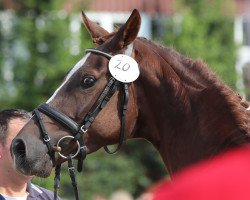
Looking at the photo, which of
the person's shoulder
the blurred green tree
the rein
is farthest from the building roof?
the rein

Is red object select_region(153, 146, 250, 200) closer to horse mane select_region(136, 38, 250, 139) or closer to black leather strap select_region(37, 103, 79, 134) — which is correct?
horse mane select_region(136, 38, 250, 139)

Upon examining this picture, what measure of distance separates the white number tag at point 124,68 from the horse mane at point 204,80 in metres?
0.19

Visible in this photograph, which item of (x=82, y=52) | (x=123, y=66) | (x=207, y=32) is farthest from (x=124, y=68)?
(x=207, y=32)

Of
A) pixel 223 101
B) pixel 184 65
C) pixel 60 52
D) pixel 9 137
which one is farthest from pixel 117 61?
pixel 60 52

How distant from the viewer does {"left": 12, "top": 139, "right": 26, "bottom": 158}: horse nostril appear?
4.26 meters

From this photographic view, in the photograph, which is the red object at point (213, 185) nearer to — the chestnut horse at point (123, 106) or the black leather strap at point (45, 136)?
the chestnut horse at point (123, 106)

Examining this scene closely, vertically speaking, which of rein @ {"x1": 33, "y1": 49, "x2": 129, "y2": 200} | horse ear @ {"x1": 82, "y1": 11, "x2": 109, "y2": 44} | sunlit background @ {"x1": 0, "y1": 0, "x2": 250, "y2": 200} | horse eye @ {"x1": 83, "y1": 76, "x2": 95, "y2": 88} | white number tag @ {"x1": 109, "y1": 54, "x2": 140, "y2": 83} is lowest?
sunlit background @ {"x1": 0, "y1": 0, "x2": 250, "y2": 200}

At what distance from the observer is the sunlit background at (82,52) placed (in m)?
17.7

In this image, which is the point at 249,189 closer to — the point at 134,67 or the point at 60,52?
the point at 134,67

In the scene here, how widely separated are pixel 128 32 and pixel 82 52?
1305 cm

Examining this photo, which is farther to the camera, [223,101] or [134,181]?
[134,181]

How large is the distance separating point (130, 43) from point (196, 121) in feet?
2.39

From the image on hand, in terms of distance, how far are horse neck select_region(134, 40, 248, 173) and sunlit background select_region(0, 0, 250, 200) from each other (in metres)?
12.2

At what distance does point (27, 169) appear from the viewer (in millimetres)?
4258
